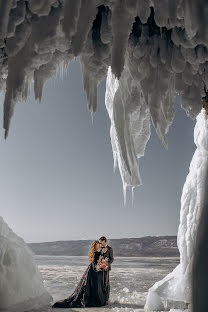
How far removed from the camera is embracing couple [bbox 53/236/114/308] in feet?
18.8

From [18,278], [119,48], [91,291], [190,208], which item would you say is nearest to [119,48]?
[119,48]

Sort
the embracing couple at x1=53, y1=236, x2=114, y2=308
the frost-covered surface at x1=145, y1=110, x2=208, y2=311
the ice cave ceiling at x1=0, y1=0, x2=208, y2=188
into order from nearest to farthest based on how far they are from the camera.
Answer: the ice cave ceiling at x1=0, y1=0, x2=208, y2=188 < the frost-covered surface at x1=145, y1=110, x2=208, y2=311 < the embracing couple at x1=53, y1=236, x2=114, y2=308

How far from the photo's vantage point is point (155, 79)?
2.05m

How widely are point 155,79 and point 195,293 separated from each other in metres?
1.56

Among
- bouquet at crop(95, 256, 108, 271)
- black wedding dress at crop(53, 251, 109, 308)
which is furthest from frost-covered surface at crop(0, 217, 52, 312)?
bouquet at crop(95, 256, 108, 271)

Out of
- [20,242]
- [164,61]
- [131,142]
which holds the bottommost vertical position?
[20,242]

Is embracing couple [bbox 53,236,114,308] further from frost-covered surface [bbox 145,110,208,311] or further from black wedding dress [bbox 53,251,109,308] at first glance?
frost-covered surface [bbox 145,110,208,311]

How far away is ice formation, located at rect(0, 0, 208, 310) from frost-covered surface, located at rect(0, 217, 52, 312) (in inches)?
169

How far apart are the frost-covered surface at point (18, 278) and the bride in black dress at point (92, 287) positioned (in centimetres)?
52

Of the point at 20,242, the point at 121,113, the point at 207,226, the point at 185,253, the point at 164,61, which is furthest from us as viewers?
the point at 20,242

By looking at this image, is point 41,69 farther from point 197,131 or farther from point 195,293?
point 197,131

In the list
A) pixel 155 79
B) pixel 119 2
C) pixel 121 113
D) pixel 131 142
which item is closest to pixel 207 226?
pixel 131 142

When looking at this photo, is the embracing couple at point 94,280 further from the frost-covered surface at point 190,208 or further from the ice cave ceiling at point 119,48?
the ice cave ceiling at point 119,48

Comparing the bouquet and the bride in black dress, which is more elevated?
the bouquet
